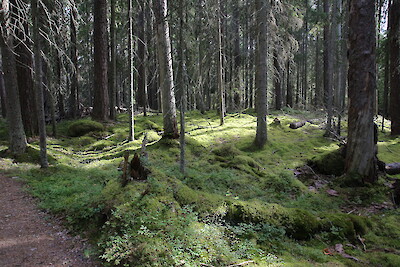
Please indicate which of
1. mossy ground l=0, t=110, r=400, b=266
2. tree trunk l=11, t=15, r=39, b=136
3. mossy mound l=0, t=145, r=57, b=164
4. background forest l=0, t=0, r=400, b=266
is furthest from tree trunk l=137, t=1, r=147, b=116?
mossy ground l=0, t=110, r=400, b=266

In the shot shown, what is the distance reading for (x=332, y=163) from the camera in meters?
7.75

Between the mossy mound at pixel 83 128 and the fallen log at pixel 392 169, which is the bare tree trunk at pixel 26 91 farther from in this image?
the fallen log at pixel 392 169

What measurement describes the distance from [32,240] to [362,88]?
767 cm

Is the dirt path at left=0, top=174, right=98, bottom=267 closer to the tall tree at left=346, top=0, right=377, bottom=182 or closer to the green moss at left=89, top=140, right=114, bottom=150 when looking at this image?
the green moss at left=89, top=140, right=114, bottom=150

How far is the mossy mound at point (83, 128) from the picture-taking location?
525 inches

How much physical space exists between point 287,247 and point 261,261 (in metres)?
0.90

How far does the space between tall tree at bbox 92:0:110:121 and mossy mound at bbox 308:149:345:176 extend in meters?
11.5

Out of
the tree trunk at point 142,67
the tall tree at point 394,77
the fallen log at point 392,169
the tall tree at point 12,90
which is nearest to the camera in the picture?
the tall tree at point 12,90

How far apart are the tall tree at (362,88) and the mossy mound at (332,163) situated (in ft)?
3.01

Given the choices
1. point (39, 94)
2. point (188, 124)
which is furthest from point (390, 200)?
point (188, 124)

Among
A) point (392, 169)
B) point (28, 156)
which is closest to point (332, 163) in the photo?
point (392, 169)

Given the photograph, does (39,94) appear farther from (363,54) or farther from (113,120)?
(113,120)

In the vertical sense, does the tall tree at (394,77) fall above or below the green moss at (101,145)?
above

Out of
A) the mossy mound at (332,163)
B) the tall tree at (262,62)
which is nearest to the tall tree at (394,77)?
the tall tree at (262,62)
